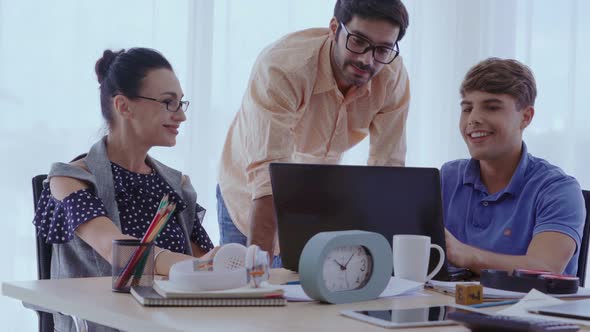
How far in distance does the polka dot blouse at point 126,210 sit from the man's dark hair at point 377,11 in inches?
25.2

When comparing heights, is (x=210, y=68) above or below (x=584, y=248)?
above

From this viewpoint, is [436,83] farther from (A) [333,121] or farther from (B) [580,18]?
(A) [333,121]

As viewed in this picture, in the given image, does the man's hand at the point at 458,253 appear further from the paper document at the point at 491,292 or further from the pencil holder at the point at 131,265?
the pencil holder at the point at 131,265

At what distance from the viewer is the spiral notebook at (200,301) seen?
1235 mm

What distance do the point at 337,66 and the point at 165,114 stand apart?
495 millimetres

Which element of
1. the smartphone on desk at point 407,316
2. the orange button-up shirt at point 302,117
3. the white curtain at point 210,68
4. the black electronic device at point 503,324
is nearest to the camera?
the black electronic device at point 503,324

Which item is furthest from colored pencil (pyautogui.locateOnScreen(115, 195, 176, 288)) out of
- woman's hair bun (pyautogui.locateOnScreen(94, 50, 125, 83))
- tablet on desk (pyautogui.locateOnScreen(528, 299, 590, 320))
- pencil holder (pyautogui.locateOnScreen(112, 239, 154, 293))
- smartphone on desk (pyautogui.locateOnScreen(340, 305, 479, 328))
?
woman's hair bun (pyautogui.locateOnScreen(94, 50, 125, 83))

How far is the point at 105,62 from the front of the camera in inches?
83.3

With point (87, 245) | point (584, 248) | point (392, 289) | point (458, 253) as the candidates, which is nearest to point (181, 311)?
point (392, 289)

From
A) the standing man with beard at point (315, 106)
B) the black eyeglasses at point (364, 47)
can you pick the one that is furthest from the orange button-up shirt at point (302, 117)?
the black eyeglasses at point (364, 47)

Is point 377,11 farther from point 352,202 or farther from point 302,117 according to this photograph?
point 352,202

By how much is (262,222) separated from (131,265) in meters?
0.68

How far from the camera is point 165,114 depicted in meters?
2.06

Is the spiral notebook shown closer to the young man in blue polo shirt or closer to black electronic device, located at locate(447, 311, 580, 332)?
black electronic device, located at locate(447, 311, 580, 332)
